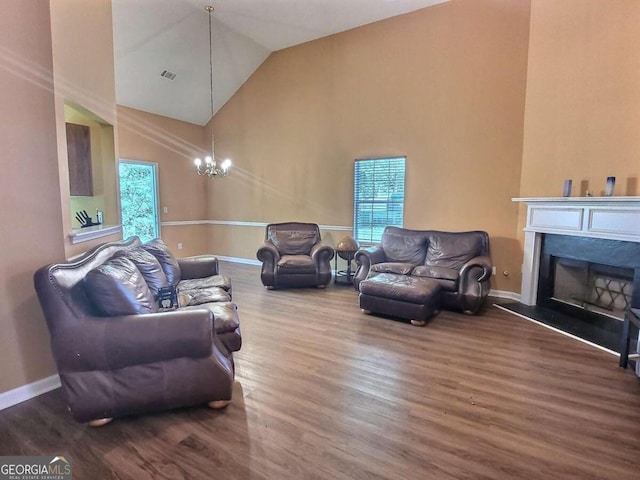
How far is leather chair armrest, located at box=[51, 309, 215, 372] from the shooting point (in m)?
1.82

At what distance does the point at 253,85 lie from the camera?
6.68 m

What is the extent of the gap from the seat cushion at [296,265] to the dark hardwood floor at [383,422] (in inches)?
74.9

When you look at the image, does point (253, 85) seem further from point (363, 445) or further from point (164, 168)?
point (363, 445)

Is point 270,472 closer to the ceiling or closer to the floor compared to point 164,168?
closer to the floor

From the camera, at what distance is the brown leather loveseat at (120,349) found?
183 centimetres

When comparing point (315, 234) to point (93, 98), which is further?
point (315, 234)

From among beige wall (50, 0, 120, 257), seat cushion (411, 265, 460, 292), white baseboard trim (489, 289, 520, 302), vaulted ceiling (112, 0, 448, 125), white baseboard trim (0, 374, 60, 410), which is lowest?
white baseboard trim (0, 374, 60, 410)

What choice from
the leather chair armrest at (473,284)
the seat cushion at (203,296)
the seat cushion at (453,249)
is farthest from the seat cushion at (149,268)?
the seat cushion at (453,249)

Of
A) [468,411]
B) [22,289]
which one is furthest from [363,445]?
[22,289]

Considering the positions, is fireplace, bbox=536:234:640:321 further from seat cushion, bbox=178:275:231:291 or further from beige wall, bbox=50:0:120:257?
beige wall, bbox=50:0:120:257

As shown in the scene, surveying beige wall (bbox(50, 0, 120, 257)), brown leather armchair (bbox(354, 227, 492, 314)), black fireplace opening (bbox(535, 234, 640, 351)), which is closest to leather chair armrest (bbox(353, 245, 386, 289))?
brown leather armchair (bbox(354, 227, 492, 314))

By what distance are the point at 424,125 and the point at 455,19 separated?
1406 mm

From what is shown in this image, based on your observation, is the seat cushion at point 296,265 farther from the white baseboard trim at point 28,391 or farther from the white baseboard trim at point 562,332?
the white baseboard trim at point 28,391

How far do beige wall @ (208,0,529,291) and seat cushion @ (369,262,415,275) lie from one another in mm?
1011
